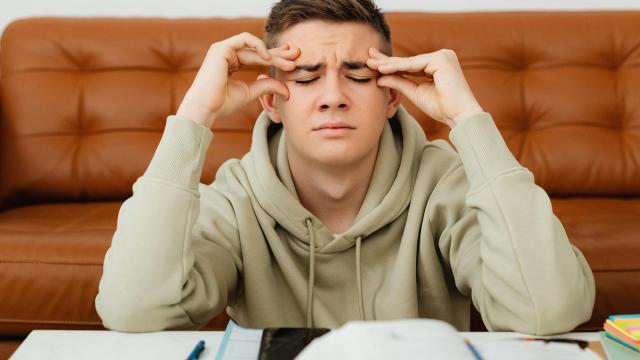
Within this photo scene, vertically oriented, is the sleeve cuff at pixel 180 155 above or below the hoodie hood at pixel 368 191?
above

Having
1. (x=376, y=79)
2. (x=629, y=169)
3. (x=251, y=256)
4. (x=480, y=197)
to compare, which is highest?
(x=376, y=79)

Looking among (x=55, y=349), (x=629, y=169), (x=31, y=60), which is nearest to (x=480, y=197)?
(x=55, y=349)

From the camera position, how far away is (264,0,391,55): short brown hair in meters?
1.24

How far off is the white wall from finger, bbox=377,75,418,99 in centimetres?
129

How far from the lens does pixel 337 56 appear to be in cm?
120

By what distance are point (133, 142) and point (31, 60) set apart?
0.44 m

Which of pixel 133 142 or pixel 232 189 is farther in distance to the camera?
pixel 133 142

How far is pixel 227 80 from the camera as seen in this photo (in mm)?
1189

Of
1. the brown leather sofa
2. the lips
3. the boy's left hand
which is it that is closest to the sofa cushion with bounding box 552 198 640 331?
the brown leather sofa

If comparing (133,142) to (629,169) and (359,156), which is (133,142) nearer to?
(359,156)

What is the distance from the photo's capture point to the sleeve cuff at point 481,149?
103 cm

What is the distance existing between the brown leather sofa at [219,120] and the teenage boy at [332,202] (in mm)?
781

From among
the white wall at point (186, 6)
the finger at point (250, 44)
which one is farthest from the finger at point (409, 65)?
the white wall at point (186, 6)

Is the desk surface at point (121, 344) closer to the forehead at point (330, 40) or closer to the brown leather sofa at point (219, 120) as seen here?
the forehead at point (330, 40)
